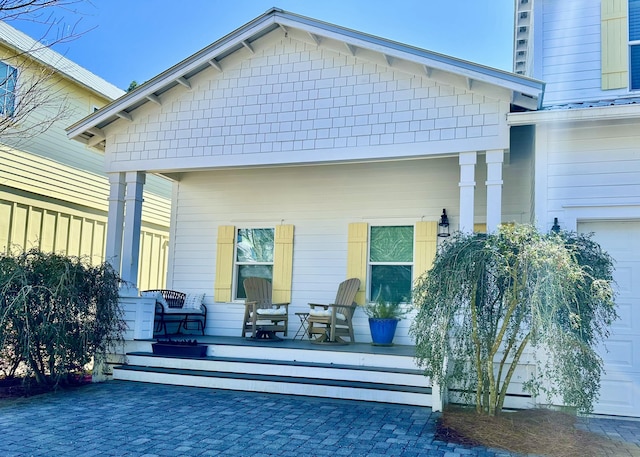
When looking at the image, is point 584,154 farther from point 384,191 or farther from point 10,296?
point 10,296

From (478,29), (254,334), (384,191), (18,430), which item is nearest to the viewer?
(18,430)

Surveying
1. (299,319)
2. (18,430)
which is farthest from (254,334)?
(18,430)

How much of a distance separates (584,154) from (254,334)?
181 inches

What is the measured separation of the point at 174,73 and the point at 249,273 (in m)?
3.20

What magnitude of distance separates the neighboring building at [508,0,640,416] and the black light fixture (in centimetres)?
151

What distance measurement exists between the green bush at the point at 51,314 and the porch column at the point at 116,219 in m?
0.98

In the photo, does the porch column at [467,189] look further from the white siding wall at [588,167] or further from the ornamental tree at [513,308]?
the ornamental tree at [513,308]

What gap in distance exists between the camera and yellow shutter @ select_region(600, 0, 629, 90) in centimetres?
639

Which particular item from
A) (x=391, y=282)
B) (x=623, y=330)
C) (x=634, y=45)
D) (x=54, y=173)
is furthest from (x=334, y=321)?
(x=54, y=173)

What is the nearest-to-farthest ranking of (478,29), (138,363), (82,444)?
(82,444) < (138,363) < (478,29)

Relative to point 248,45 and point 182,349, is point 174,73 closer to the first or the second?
point 248,45

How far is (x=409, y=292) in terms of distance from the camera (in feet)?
25.3

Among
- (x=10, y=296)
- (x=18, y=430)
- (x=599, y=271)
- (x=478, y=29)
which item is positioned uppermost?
(x=478, y=29)

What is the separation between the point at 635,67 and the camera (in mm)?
6465
